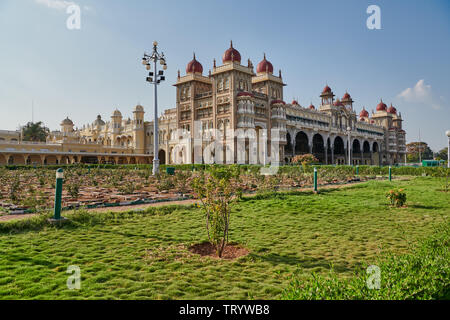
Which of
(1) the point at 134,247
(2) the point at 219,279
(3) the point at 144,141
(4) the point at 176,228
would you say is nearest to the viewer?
(2) the point at 219,279

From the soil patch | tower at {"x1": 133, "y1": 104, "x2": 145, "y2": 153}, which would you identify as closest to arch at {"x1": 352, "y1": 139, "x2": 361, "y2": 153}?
tower at {"x1": 133, "y1": 104, "x2": 145, "y2": 153}

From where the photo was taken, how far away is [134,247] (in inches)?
192

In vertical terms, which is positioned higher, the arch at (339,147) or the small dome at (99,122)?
the small dome at (99,122)

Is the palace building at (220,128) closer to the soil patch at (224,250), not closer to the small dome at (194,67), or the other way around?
the small dome at (194,67)

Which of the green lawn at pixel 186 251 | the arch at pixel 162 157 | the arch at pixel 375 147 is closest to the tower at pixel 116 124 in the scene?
the arch at pixel 162 157

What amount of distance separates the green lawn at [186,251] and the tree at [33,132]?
61.8 meters

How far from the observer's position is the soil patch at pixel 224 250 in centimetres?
464

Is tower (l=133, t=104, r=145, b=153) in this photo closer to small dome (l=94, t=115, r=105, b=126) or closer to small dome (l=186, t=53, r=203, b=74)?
small dome (l=186, t=53, r=203, b=74)

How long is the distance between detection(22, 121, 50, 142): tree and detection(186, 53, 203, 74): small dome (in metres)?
33.8

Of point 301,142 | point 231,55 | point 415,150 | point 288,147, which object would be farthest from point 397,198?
point 415,150

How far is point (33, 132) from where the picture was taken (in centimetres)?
5812
